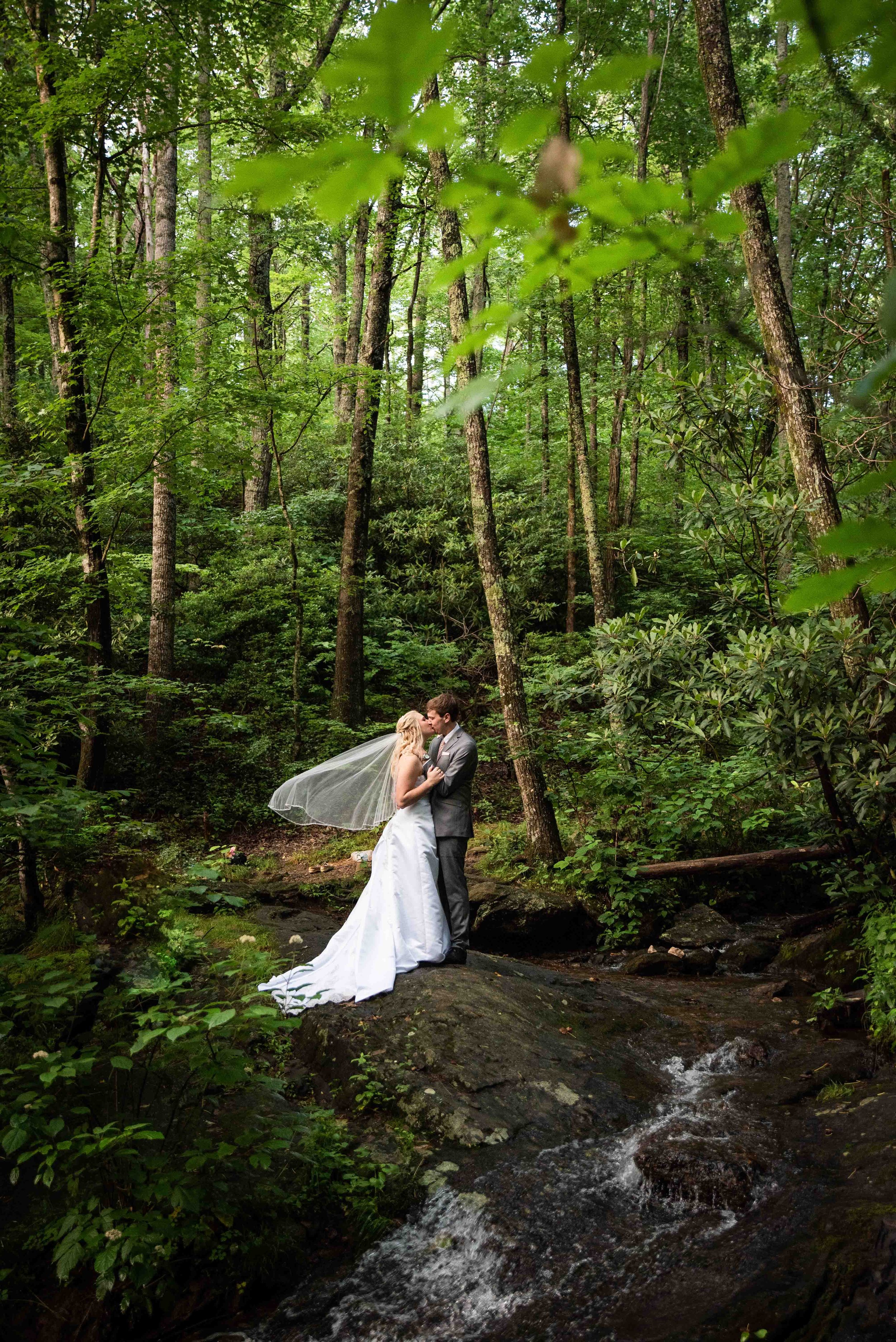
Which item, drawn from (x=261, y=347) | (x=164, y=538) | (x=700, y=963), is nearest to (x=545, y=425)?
(x=261, y=347)

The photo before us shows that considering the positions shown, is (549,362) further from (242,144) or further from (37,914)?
(37,914)

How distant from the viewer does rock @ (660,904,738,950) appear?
770cm

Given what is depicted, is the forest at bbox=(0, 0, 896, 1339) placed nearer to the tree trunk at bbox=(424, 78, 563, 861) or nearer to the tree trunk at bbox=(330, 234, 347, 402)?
the tree trunk at bbox=(424, 78, 563, 861)

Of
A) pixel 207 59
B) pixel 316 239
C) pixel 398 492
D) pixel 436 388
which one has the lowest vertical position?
pixel 398 492

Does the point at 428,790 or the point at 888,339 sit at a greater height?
the point at 888,339

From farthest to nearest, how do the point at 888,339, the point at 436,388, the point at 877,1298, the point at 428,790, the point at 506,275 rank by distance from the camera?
the point at 436,388, the point at 506,275, the point at 428,790, the point at 877,1298, the point at 888,339

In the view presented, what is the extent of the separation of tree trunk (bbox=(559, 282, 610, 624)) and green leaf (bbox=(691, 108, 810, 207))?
11404mm

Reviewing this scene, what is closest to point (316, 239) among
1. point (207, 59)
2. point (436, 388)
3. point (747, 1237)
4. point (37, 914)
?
point (207, 59)

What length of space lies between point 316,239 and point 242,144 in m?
5.71

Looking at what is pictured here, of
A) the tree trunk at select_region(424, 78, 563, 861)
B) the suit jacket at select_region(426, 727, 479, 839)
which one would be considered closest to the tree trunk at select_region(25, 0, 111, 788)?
the suit jacket at select_region(426, 727, 479, 839)

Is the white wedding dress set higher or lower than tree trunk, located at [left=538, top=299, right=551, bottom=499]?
lower

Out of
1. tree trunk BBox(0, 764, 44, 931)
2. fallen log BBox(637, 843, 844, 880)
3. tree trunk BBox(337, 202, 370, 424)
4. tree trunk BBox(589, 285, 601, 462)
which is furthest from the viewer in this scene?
tree trunk BBox(589, 285, 601, 462)

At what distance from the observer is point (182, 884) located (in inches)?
256

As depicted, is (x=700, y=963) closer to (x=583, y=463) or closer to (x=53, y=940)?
(x=53, y=940)
